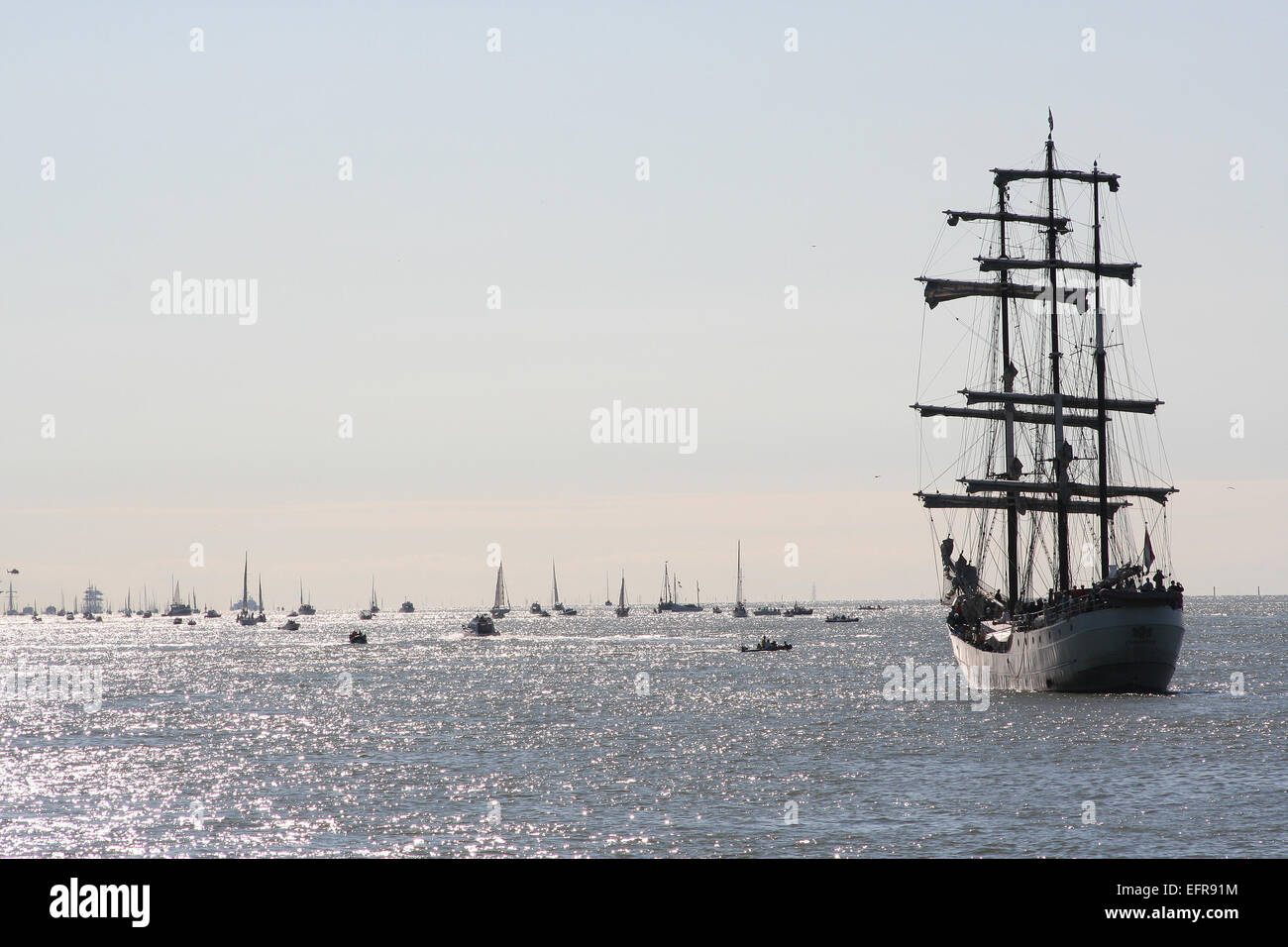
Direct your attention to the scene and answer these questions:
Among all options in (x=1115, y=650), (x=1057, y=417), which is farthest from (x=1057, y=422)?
(x=1115, y=650)

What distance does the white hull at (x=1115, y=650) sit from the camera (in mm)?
67750

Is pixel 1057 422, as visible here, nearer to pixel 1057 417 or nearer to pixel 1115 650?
pixel 1057 417

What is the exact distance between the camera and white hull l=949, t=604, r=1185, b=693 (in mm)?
67750

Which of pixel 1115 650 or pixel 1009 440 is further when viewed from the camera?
pixel 1009 440

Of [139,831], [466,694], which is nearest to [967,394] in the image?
[466,694]

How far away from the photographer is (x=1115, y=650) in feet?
223

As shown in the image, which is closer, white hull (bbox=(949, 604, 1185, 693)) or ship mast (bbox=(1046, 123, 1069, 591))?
white hull (bbox=(949, 604, 1185, 693))

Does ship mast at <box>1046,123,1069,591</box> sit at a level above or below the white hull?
above

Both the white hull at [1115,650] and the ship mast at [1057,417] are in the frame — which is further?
the ship mast at [1057,417]

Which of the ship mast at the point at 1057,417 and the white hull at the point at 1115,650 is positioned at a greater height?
the ship mast at the point at 1057,417

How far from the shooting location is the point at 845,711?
70.1 m

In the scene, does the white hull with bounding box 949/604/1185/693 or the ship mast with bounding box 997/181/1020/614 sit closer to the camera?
the white hull with bounding box 949/604/1185/693

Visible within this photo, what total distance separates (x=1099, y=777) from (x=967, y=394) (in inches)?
2031
